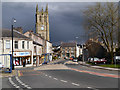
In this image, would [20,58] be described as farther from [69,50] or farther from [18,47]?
[69,50]

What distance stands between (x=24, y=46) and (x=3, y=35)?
17.7ft

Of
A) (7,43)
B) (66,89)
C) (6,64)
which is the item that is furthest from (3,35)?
(66,89)

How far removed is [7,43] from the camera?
1718 inches

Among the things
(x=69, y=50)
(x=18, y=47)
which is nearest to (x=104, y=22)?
(x=18, y=47)

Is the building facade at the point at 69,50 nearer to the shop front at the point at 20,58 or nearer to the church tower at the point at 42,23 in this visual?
the church tower at the point at 42,23

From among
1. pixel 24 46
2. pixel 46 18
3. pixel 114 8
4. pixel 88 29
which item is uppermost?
pixel 46 18

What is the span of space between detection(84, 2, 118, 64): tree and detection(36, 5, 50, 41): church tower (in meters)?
83.6

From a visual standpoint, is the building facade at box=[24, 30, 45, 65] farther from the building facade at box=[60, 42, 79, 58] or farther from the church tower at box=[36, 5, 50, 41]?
the building facade at box=[60, 42, 79, 58]

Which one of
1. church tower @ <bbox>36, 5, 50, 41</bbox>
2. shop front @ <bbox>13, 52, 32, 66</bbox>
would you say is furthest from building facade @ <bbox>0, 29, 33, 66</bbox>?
church tower @ <bbox>36, 5, 50, 41</bbox>

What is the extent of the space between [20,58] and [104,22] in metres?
20.5

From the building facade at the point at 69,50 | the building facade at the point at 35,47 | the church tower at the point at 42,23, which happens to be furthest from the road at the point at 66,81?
the building facade at the point at 69,50

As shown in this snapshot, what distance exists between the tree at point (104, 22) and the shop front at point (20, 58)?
1571 cm

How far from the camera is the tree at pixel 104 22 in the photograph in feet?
129

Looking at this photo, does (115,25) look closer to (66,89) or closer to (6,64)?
(6,64)
